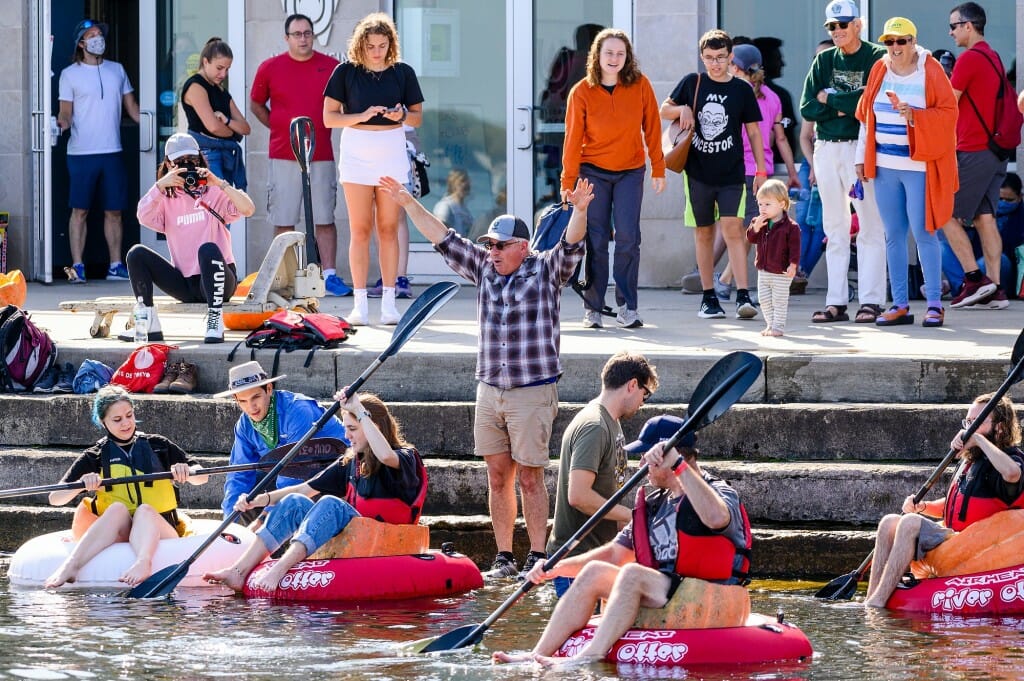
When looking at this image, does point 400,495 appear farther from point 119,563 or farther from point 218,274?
point 218,274

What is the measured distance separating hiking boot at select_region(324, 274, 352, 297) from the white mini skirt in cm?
247

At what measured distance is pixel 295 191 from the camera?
14.5m

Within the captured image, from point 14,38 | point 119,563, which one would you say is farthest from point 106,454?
point 14,38

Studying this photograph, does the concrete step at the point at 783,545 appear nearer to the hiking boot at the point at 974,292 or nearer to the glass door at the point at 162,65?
the hiking boot at the point at 974,292

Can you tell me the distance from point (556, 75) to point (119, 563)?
700 cm

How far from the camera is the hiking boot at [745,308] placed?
38.7 ft

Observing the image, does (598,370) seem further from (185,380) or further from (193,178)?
(193,178)

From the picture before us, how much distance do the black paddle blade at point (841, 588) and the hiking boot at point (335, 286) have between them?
6.61 m

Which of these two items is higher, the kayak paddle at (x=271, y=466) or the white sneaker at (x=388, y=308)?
the white sneaker at (x=388, y=308)

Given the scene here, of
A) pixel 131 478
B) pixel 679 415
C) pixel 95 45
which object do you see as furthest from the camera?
pixel 95 45

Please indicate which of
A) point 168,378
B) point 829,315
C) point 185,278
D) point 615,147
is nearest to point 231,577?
point 168,378

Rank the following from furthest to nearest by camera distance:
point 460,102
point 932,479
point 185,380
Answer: point 460,102, point 185,380, point 932,479

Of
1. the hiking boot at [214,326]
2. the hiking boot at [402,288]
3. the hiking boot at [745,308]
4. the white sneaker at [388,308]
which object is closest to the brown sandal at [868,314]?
the hiking boot at [745,308]

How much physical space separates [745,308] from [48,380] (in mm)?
4416
